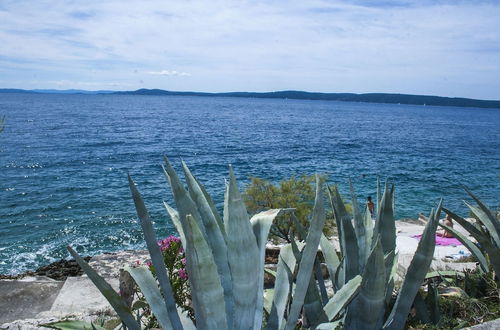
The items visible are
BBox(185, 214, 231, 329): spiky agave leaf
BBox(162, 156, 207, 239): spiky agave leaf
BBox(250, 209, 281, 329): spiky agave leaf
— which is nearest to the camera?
BBox(185, 214, 231, 329): spiky agave leaf

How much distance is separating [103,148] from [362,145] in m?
30.0

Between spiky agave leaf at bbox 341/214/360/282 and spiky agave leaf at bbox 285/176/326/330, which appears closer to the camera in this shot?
spiky agave leaf at bbox 285/176/326/330

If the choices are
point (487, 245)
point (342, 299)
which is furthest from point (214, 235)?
point (487, 245)

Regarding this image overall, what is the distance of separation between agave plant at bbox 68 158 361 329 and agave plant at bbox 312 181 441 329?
0.15 metres

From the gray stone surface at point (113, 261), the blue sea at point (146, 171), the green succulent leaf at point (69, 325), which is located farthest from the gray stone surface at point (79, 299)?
the green succulent leaf at point (69, 325)

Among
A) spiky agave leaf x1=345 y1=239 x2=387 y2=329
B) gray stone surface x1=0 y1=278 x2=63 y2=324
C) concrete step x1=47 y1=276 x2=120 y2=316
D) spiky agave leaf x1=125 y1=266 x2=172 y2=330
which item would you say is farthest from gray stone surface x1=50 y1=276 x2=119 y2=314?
spiky agave leaf x1=345 y1=239 x2=387 y2=329

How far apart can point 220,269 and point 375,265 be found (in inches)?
34.4

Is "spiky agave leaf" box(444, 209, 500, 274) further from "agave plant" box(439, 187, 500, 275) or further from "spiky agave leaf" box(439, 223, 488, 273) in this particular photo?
"spiky agave leaf" box(439, 223, 488, 273)

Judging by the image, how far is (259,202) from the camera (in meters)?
12.4

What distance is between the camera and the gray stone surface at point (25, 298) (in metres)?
6.30

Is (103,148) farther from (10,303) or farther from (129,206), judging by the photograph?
(10,303)

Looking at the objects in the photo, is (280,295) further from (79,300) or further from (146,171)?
(146,171)

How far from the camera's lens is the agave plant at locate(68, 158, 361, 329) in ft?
6.64

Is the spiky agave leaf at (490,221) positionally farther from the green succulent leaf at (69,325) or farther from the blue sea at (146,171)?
the green succulent leaf at (69,325)
